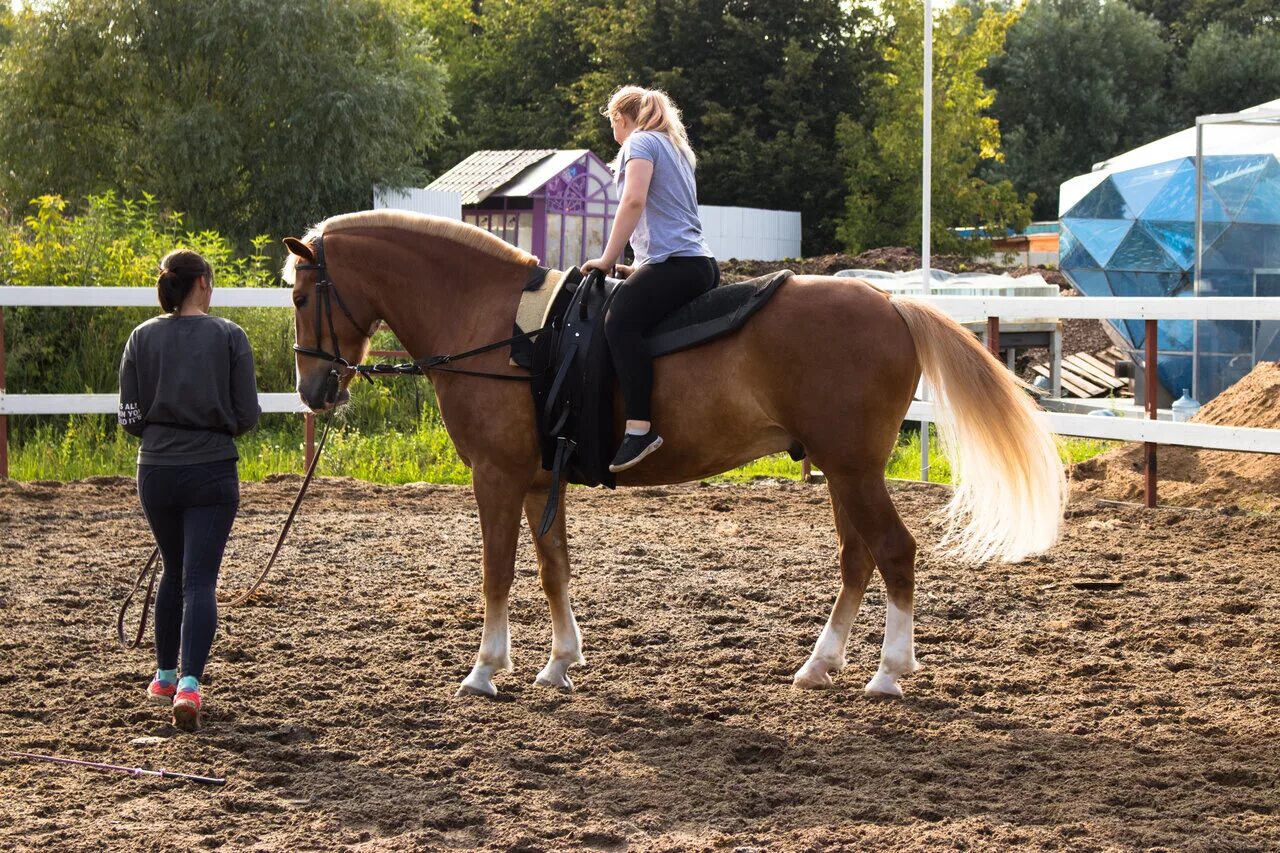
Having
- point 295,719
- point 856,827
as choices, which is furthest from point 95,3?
point 856,827

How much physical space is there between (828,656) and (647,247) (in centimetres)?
186

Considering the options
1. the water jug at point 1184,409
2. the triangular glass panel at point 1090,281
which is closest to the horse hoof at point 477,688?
the water jug at point 1184,409

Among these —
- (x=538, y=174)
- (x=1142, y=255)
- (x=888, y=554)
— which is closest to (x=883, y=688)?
(x=888, y=554)

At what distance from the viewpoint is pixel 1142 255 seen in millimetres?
20953

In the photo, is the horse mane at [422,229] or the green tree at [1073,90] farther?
the green tree at [1073,90]

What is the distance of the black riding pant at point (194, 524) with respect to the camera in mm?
5090

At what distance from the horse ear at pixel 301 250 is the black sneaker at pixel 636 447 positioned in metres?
1.55

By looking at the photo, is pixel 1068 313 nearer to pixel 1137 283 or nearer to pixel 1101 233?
pixel 1137 283

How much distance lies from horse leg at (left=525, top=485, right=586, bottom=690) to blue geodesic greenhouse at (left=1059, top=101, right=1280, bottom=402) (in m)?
11.9

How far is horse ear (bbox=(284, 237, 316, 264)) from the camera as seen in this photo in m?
5.64

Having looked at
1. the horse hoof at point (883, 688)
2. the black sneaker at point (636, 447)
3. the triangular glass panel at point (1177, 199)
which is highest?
the triangular glass panel at point (1177, 199)

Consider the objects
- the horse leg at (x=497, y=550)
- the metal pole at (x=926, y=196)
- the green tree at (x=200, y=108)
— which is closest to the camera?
the horse leg at (x=497, y=550)

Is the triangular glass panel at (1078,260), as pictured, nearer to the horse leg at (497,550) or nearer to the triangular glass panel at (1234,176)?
the triangular glass panel at (1234,176)

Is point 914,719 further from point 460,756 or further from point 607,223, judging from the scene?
point 607,223
